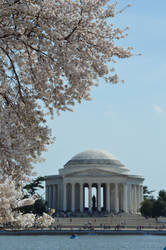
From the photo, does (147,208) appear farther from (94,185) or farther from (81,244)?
(81,244)

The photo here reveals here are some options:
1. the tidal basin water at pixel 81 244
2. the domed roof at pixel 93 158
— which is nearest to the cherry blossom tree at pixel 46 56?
the tidal basin water at pixel 81 244

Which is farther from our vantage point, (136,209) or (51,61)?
(136,209)

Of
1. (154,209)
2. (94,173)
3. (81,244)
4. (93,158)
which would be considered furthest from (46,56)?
(93,158)

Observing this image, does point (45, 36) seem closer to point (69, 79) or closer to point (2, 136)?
point (69, 79)

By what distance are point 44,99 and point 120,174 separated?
15145 cm

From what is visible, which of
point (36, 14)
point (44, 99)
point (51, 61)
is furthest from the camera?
point (44, 99)

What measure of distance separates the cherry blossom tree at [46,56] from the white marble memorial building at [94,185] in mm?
150363

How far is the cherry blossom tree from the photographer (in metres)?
20.9

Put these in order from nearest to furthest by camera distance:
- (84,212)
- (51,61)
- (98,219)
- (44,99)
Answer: (51,61)
(44,99)
(98,219)
(84,212)

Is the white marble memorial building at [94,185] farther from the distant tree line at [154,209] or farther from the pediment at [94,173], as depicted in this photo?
the distant tree line at [154,209]

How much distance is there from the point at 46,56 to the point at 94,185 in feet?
544

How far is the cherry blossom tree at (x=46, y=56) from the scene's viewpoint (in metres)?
20.9

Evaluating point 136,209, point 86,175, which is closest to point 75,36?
point 86,175

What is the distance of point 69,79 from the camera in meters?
21.9
